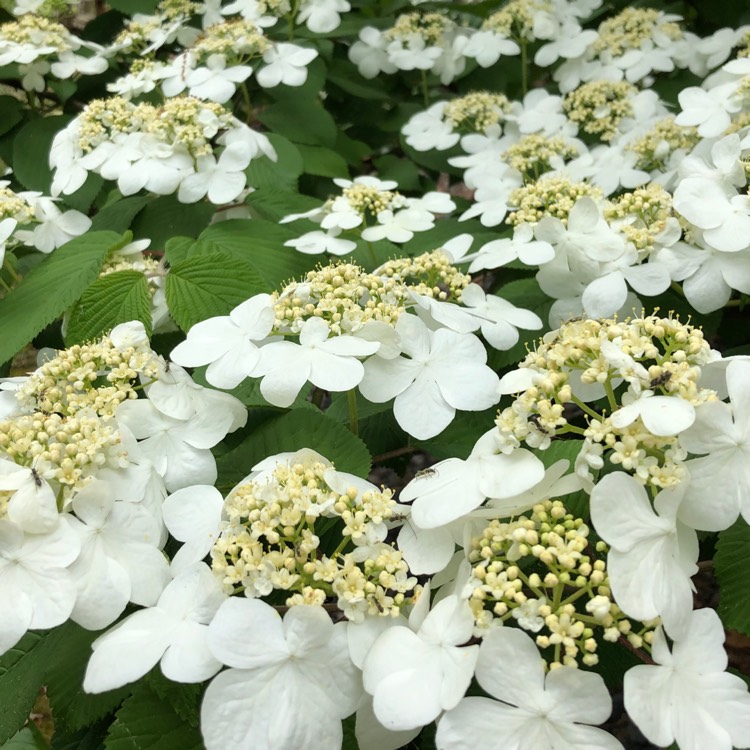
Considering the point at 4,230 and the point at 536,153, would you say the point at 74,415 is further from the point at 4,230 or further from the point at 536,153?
the point at 536,153

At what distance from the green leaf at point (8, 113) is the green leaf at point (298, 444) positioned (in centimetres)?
147

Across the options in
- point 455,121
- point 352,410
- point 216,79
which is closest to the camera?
point 352,410

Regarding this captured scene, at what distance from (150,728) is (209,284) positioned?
0.69 m

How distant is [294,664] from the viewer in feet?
2.37

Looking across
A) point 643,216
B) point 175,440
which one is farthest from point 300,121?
point 175,440

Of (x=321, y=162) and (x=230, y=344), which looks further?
(x=321, y=162)

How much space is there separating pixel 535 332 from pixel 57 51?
1.42 meters

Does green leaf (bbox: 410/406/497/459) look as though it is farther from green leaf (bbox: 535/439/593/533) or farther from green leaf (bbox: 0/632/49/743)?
green leaf (bbox: 0/632/49/743)

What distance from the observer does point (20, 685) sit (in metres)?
0.90

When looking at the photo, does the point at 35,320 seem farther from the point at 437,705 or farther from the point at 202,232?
the point at 437,705

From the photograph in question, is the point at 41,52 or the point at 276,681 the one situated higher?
the point at 41,52

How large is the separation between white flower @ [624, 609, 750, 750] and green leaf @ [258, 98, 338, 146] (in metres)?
1.66

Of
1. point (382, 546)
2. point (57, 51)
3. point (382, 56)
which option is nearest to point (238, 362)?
point (382, 546)

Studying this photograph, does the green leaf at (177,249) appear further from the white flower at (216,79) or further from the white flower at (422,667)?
the white flower at (422,667)
